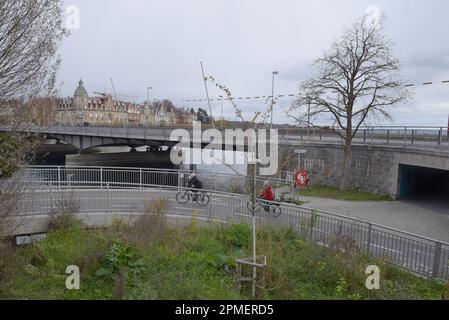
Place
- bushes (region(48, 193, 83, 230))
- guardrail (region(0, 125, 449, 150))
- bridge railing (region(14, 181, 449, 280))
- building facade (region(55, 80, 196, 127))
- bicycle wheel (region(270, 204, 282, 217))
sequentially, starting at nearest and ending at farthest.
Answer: bridge railing (region(14, 181, 449, 280)) → bushes (region(48, 193, 83, 230)) → bicycle wheel (region(270, 204, 282, 217)) → guardrail (region(0, 125, 449, 150)) → building facade (region(55, 80, 196, 127))

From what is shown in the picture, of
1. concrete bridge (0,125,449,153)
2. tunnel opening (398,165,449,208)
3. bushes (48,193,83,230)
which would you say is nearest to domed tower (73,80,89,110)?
concrete bridge (0,125,449,153)

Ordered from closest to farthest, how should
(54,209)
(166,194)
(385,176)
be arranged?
(54,209) → (166,194) → (385,176)

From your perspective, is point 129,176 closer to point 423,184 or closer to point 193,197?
point 193,197

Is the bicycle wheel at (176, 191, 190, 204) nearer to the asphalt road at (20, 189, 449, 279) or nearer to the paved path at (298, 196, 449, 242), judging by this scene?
the asphalt road at (20, 189, 449, 279)

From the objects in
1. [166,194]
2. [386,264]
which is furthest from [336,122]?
[386,264]

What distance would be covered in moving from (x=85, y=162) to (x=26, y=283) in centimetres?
4326

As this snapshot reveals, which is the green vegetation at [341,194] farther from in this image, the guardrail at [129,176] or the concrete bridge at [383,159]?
the guardrail at [129,176]

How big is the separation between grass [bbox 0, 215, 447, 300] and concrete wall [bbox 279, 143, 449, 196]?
8560mm

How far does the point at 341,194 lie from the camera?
21047 mm

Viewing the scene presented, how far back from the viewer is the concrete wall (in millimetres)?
18292

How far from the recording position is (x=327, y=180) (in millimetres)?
24141

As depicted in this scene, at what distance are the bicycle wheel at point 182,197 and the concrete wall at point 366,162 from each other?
220 inches
